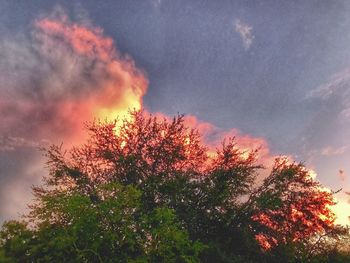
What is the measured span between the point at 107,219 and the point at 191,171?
42.1 ft

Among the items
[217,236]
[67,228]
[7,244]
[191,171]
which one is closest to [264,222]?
[217,236]

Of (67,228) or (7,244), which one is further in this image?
(67,228)

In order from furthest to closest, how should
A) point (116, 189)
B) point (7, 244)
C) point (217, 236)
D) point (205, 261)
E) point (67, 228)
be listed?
point (217, 236), point (205, 261), point (116, 189), point (67, 228), point (7, 244)

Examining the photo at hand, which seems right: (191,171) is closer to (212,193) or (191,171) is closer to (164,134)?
(212,193)

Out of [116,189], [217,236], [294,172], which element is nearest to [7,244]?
[116,189]

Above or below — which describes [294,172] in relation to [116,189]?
above

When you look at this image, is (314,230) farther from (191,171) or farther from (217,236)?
(191,171)

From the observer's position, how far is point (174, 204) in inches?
1208

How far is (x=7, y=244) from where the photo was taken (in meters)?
19.0

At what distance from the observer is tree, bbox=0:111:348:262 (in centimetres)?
2156

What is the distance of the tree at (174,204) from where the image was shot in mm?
21562

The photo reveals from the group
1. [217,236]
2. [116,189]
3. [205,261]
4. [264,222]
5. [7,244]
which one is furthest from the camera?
[264,222]

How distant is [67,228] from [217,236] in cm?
1376

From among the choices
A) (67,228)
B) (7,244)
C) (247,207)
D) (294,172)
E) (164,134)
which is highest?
(164,134)
